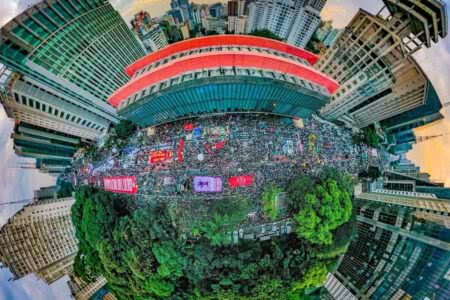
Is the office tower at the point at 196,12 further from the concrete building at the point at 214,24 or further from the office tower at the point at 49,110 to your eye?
the office tower at the point at 49,110

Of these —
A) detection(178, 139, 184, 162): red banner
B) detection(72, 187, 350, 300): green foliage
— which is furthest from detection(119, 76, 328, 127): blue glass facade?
detection(72, 187, 350, 300): green foliage

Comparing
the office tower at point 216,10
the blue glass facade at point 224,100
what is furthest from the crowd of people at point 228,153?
the office tower at point 216,10

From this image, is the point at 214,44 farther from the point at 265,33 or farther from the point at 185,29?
the point at 185,29

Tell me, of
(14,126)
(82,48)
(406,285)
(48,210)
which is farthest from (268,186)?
(48,210)

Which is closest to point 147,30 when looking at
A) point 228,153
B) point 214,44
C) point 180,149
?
point 214,44

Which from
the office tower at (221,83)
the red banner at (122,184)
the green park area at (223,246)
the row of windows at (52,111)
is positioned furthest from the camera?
the red banner at (122,184)

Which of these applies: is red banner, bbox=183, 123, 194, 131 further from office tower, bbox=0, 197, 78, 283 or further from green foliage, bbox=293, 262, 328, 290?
office tower, bbox=0, 197, 78, 283

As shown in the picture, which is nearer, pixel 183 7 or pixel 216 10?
pixel 183 7

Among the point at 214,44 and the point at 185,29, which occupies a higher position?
the point at 185,29
